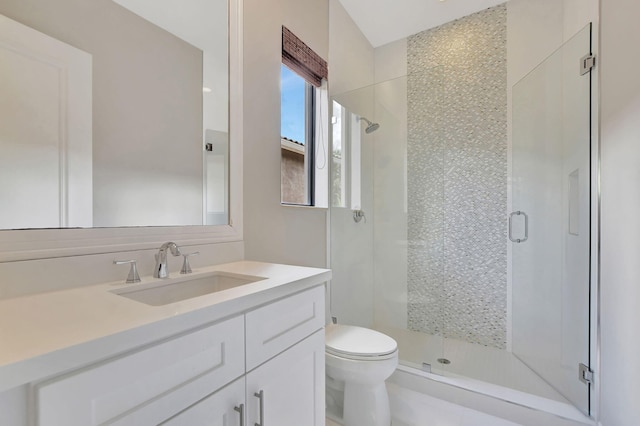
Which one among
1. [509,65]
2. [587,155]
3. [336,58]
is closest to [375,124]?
[336,58]

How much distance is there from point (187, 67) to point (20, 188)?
0.76 meters

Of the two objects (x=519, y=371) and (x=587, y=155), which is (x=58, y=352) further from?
(x=519, y=371)

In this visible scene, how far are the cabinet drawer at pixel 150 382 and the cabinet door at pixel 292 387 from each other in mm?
112

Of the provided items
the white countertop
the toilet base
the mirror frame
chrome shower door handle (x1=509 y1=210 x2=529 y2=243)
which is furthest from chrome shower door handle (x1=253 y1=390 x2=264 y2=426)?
chrome shower door handle (x1=509 y1=210 x2=529 y2=243)

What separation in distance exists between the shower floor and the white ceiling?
256 centimetres

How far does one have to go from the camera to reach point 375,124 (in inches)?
92.1

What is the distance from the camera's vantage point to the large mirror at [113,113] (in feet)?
2.68

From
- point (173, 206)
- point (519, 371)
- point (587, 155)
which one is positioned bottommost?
point (519, 371)

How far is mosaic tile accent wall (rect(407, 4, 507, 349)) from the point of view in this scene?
2311mm

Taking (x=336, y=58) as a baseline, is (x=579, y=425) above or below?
below

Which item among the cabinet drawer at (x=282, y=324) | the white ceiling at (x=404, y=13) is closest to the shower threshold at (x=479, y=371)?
the cabinet drawer at (x=282, y=324)

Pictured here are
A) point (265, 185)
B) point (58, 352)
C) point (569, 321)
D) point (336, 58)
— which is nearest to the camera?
point (58, 352)

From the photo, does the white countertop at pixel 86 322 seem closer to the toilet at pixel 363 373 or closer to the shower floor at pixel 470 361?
the toilet at pixel 363 373

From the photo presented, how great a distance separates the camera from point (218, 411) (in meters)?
0.69
